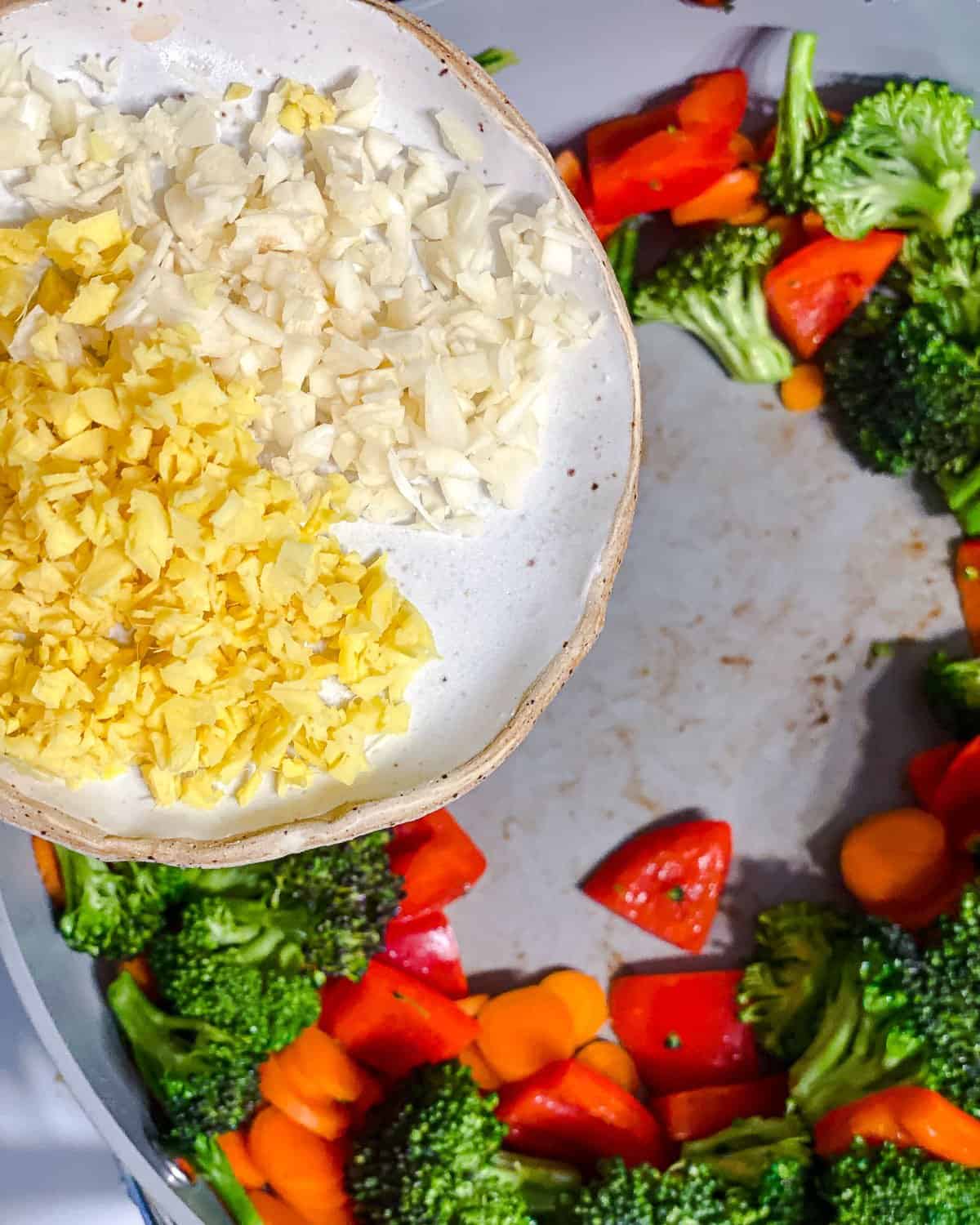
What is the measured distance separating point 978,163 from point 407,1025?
2108 millimetres

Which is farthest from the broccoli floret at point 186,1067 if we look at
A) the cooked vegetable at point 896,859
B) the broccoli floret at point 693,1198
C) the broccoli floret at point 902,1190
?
the cooked vegetable at point 896,859

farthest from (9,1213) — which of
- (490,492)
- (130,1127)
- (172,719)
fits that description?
(490,492)

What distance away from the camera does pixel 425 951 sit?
2.23 metres

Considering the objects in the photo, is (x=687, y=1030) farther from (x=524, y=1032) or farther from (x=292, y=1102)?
(x=292, y=1102)

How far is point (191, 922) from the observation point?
2066 millimetres

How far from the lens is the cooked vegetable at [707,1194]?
200 cm

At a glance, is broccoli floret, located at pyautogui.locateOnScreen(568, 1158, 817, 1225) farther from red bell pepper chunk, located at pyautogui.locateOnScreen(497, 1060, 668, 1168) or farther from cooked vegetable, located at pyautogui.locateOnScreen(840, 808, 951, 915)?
cooked vegetable, located at pyautogui.locateOnScreen(840, 808, 951, 915)

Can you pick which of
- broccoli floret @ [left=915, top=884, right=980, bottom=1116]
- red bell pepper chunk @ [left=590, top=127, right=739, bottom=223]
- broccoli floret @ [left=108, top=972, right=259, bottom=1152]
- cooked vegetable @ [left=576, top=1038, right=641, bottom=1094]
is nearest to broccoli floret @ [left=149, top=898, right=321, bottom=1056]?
broccoli floret @ [left=108, top=972, right=259, bottom=1152]

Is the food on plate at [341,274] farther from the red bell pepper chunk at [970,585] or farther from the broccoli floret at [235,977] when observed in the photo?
the red bell pepper chunk at [970,585]

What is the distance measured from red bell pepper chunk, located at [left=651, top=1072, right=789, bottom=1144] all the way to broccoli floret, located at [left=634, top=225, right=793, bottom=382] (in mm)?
1422

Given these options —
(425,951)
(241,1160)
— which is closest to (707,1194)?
(425,951)

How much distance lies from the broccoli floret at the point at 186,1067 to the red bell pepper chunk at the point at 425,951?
34cm

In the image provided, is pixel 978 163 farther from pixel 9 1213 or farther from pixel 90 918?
pixel 9 1213

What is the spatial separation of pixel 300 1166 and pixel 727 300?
188cm
